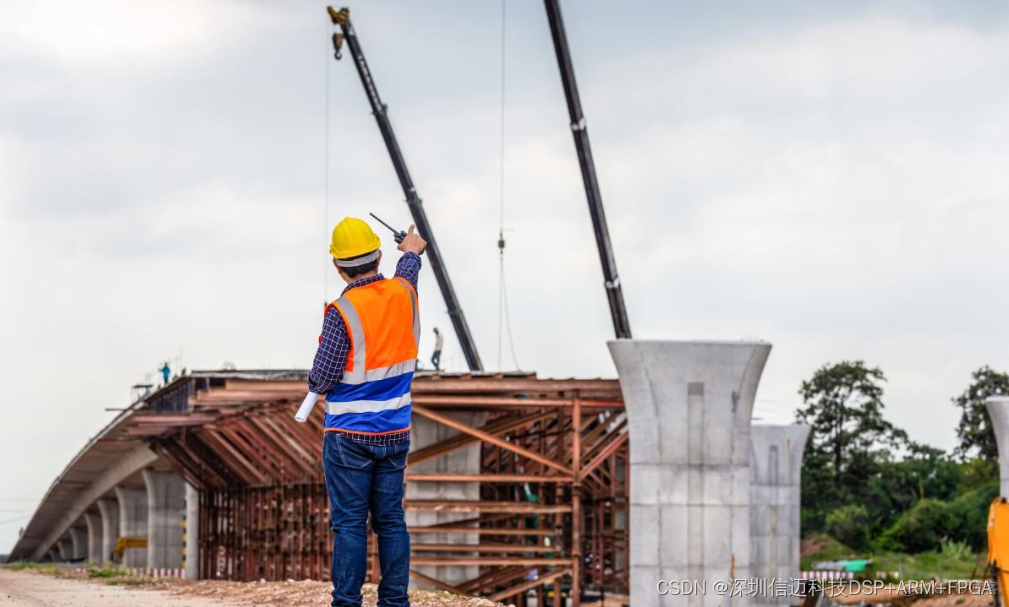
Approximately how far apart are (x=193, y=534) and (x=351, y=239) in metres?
42.3

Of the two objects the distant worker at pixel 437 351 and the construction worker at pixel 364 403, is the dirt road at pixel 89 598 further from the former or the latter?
the distant worker at pixel 437 351

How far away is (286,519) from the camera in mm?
37156

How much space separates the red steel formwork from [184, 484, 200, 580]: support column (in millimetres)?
256

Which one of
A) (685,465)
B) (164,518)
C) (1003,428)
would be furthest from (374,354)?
(164,518)

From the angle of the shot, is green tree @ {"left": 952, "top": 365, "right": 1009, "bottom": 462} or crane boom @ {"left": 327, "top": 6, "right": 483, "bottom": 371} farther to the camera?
green tree @ {"left": 952, "top": 365, "right": 1009, "bottom": 462}

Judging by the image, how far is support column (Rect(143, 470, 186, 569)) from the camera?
182 feet

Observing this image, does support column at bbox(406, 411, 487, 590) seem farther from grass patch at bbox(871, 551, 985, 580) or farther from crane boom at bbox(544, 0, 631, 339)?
grass patch at bbox(871, 551, 985, 580)

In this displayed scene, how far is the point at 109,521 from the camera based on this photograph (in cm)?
7088

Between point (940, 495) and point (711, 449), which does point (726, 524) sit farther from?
point (940, 495)

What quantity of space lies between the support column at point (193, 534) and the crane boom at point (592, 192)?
17.1 meters

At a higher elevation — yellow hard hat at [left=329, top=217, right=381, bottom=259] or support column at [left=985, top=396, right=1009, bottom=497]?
yellow hard hat at [left=329, top=217, right=381, bottom=259]

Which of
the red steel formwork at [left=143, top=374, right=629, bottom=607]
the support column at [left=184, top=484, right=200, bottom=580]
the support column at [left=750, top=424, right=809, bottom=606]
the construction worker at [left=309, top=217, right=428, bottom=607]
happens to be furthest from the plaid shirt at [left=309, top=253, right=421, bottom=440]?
the support column at [left=184, top=484, right=200, bottom=580]

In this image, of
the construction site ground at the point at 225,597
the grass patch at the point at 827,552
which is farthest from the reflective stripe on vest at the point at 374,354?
the grass patch at the point at 827,552

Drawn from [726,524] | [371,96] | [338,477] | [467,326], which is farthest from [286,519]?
[338,477]
